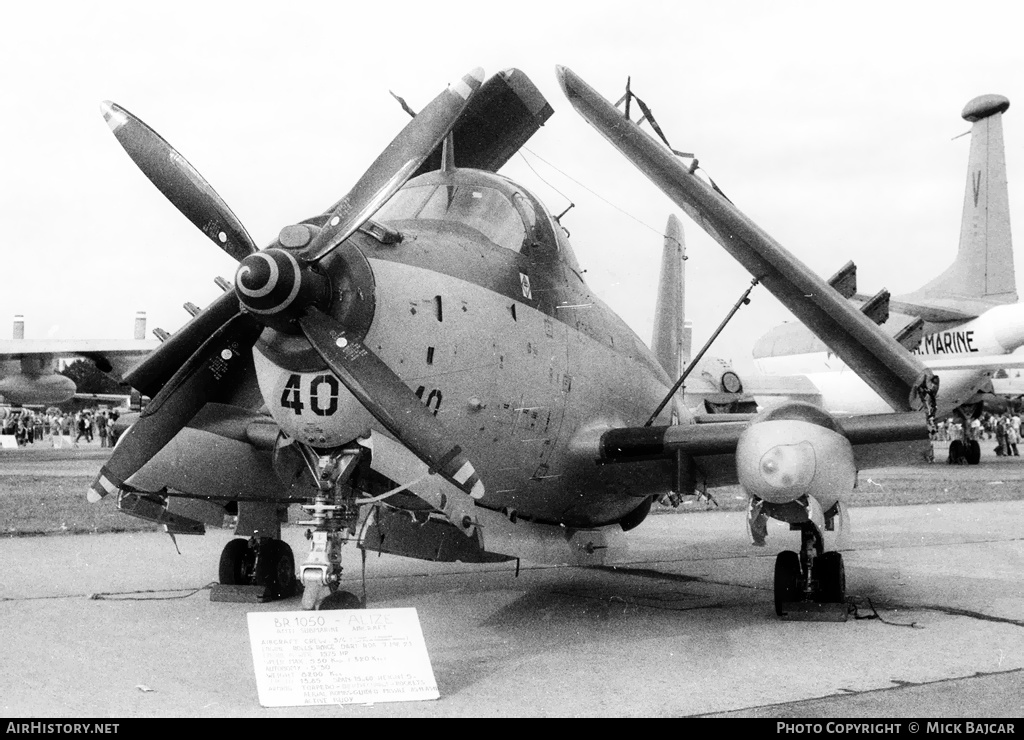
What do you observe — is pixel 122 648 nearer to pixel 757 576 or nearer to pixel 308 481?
pixel 308 481

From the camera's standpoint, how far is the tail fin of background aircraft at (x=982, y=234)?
24125 millimetres

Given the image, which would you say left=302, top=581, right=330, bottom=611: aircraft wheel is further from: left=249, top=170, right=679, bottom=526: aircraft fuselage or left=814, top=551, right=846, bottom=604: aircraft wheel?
left=814, top=551, right=846, bottom=604: aircraft wheel

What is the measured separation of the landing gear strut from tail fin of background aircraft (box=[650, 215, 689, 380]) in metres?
8.16

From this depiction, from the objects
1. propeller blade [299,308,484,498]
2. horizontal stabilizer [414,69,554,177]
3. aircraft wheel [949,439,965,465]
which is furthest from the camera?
aircraft wheel [949,439,965,465]

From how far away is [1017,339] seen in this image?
28500 millimetres

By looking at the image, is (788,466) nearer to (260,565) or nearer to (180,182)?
(180,182)

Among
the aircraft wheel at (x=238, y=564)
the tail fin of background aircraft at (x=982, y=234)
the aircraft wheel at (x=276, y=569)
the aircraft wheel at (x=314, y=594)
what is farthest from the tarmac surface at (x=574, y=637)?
the tail fin of background aircraft at (x=982, y=234)

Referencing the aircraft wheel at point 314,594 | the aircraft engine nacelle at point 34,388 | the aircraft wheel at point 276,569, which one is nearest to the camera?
the aircraft wheel at point 314,594

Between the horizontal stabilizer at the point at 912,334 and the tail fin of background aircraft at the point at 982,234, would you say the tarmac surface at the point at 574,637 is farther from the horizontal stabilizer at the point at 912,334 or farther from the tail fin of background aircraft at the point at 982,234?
the tail fin of background aircraft at the point at 982,234

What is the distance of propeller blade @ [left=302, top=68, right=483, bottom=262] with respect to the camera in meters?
6.13

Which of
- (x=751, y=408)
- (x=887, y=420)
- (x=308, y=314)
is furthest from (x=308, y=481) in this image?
(x=751, y=408)

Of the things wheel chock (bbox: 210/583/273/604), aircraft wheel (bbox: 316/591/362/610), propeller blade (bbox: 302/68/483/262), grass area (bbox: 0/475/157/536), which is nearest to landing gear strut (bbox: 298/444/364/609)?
aircraft wheel (bbox: 316/591/362/610)

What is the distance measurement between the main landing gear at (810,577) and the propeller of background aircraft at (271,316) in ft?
12.7

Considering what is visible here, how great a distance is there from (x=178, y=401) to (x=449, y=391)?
212cm
